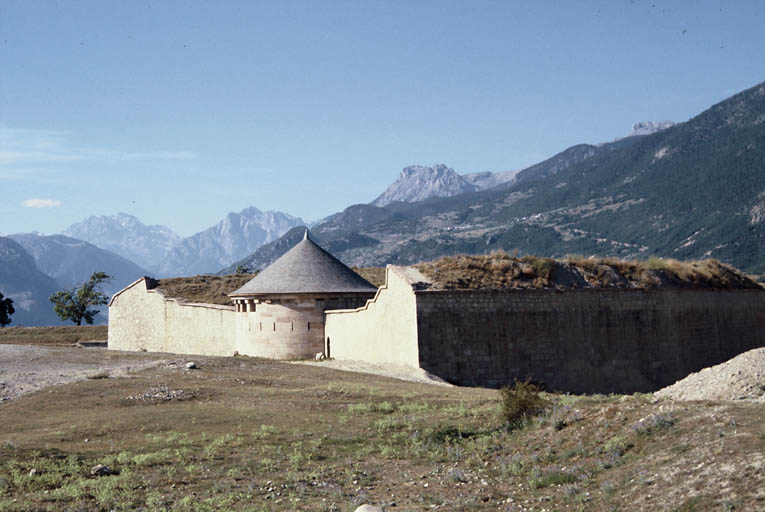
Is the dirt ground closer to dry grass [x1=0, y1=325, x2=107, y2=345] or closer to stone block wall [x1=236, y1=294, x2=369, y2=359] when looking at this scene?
stone block wall [x1=236, y1=294, x2=369, y2=359]

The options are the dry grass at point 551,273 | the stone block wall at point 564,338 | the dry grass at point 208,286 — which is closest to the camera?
the stone block wall at point 564,338

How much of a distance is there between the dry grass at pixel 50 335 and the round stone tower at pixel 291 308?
18.0m

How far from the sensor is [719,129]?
169625 millimetres

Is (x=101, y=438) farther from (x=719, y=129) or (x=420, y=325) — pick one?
(x=719, y=129)

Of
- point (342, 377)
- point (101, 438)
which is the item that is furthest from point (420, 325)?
point (101, 438)

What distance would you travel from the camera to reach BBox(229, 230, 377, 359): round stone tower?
31.5 metres

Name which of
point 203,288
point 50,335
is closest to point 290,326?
point 203,288

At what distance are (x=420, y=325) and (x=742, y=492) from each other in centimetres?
1600

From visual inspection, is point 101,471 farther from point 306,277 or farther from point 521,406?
point 306,277

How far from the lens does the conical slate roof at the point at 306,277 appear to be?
32.0m

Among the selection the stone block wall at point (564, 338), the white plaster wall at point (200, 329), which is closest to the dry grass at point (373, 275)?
the white plaster wall at point (200, 329)

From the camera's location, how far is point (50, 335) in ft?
163

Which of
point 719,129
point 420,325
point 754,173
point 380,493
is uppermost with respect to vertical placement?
point 719,129

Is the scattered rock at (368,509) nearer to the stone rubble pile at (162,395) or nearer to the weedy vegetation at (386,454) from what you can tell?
the weedy vegetation at (386,454)
